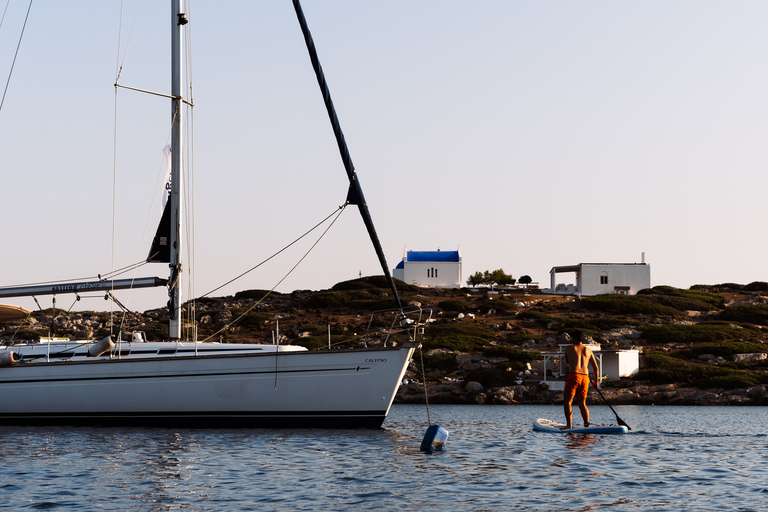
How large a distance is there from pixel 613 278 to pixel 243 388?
6658 centimetres

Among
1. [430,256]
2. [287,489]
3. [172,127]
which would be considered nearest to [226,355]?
[172,127]

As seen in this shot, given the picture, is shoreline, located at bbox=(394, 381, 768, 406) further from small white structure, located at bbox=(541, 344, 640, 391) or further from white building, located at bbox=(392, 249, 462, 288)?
white building, located at bbox=(392, 249, 462, 288)

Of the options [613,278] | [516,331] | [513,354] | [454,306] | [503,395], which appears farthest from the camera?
[613,278]

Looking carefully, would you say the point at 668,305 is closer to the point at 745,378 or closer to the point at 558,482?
the point at 745,378

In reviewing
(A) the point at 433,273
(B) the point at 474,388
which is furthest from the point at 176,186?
(A) the point at 433,273

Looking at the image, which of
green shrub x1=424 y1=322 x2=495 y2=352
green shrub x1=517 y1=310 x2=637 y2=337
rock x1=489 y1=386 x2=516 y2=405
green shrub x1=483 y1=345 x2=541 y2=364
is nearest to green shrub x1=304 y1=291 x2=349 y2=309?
green shrub x1=424 y1=322 x2=495 y2=352

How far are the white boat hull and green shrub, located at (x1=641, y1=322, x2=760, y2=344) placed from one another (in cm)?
3598

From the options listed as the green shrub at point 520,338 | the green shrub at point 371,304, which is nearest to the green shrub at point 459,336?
the green shrub at point 520,338

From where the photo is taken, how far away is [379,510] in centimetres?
1009

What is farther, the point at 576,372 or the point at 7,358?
the point at 7,358

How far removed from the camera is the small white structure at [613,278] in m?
81.3

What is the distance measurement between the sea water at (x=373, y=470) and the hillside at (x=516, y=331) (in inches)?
279

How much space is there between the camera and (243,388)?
67.4ft

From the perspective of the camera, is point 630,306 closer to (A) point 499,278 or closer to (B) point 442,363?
A: (B) point 442,363
